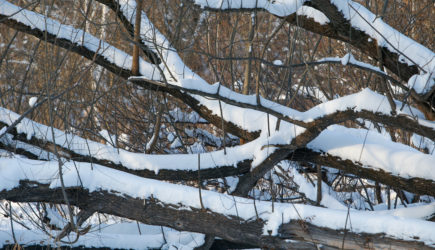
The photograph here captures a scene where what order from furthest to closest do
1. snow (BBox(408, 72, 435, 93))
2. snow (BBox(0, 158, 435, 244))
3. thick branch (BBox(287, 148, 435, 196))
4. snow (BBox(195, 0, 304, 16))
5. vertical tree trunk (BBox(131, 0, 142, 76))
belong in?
vertical tree trunk (BBox(131, 0, 142, 76)) < snow (BBox(195, 0, 304, 16)) < thick branch (BBox(287, 148, 435, 196)) < snow (BBox(408, 72, 435, 93)) < snow (BBox(0, 158, 435, 244))

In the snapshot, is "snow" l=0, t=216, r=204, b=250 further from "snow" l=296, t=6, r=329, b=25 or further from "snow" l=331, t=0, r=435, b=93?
"snow" l=331, t=0, r=435, b=93

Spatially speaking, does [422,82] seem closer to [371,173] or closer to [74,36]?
[371,173]

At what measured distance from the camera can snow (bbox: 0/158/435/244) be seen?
333 centimetres

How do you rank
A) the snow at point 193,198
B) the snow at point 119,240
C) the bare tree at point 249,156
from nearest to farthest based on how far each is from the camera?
the snow at point 193,198, the bare tree at point 249,156, the snow at point 119,240

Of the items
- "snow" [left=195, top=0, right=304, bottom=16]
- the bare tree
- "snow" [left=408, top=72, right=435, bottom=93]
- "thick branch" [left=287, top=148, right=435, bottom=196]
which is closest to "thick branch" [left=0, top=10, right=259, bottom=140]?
the bare tree

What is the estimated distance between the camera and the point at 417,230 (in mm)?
3209

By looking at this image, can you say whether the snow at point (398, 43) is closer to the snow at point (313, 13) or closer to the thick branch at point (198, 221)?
the snow at point (313, 13)

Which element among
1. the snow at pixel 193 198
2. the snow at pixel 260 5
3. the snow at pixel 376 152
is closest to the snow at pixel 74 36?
the snow at pixel 260 5

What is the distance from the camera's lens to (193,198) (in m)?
3.75

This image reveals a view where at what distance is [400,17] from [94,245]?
518 centimetres

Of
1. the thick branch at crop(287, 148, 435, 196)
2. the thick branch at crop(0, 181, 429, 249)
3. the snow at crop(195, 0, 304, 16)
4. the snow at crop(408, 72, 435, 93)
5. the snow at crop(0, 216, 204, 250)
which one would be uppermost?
the snow at crop(195, 0, 304, 16)

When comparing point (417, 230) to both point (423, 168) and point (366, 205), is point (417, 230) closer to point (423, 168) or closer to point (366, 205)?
point (423, 168)

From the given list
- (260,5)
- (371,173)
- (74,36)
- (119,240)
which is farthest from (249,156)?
(74,36)

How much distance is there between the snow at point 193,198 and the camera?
3334 mm
